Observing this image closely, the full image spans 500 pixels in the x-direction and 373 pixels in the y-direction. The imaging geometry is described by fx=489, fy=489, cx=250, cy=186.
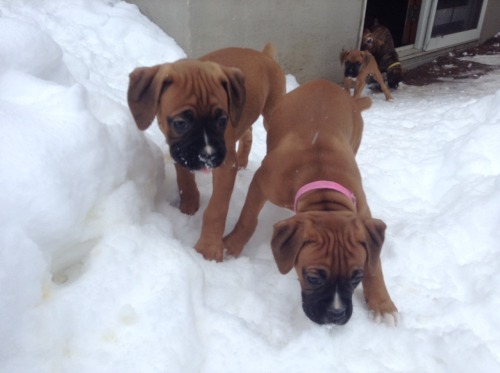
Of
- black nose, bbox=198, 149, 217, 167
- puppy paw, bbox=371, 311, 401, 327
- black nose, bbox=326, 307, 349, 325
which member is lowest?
puppy paw, bbox=371, 311, 401, 327

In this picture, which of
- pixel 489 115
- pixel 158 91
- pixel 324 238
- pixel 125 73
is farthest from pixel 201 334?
pixel 489 115

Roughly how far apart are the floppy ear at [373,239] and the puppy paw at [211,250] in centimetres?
103

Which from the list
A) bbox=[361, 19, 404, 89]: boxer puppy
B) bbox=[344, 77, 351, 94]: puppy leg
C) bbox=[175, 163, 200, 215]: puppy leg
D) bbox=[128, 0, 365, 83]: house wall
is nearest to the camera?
bbox=[175, 163, 200, 215]: puppy leg

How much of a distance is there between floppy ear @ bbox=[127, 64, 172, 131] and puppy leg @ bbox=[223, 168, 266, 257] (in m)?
0.85

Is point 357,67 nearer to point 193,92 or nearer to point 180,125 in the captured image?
point 193,92

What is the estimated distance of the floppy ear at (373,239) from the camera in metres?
2.57

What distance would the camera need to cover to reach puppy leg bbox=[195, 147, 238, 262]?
3209 mm

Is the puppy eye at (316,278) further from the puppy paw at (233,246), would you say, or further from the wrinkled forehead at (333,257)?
the puppy paw at (233,246)

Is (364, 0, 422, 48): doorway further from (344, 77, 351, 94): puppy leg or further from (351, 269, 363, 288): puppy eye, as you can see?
(351, 269, 363, 288): puppy eye

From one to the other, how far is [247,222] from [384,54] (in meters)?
6.96

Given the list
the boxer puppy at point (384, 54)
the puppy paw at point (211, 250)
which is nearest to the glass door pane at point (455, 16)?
the boxer puppy at point (384, 54)

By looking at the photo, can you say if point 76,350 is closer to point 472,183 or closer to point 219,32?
point 472,183

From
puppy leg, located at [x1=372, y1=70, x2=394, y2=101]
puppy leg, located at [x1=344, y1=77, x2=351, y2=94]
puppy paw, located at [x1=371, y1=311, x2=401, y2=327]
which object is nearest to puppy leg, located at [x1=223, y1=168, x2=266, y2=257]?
puppy paw, located at [x1=371, y1=311, x2=401, y2=327]

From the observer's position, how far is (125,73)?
17.6 feet
